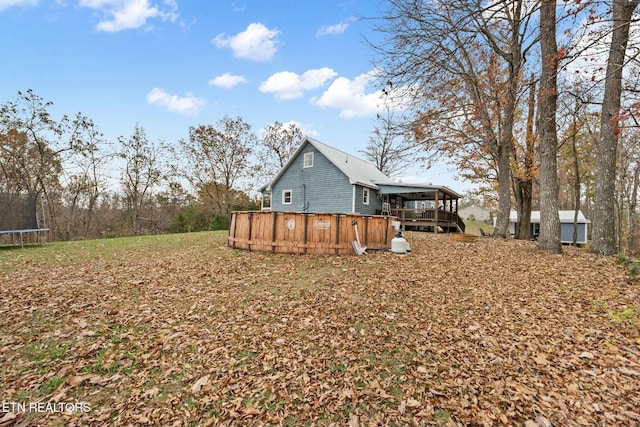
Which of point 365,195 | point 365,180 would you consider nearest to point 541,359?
point 365,195

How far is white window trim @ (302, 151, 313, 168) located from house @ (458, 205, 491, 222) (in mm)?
47503

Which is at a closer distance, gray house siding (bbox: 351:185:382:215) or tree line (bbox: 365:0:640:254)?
tree line (bbox: 365:0:640:254)

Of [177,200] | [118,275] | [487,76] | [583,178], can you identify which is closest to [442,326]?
[118,275]

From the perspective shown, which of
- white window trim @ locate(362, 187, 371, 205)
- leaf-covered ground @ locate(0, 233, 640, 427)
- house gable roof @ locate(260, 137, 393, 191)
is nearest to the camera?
leaf-covered ground @ locate(0, 233, 640, 427)

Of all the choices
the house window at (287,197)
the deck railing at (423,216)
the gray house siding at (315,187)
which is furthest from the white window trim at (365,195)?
the house window at (287,197)

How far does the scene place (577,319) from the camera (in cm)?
372

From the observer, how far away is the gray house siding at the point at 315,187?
1645 cm

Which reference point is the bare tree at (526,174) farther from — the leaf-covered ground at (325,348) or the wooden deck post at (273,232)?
the wooden deck post at (273,232)

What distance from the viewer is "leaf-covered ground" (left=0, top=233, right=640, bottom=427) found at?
7.48 ft

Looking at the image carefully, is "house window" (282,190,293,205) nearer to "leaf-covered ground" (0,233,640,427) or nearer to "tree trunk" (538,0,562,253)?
"leaf-covered ground" (0,233,640,427)

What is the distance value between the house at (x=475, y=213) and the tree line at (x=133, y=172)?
1852 inches

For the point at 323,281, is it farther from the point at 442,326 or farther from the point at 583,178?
the point at 583,178

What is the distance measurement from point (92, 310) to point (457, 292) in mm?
6112

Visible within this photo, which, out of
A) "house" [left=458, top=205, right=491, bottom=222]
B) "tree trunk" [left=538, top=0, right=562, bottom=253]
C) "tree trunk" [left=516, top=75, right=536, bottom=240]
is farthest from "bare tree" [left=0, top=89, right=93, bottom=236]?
"house" [left=458, top=205, right=491, bottom=222]
